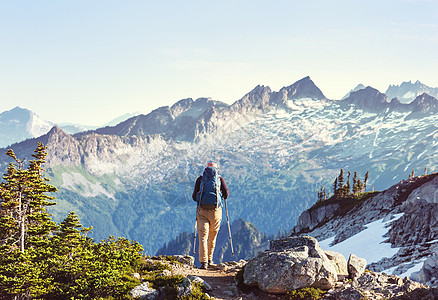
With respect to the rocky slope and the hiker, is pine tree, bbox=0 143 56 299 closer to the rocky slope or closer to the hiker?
the hiker

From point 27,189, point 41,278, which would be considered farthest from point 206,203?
point 27,189

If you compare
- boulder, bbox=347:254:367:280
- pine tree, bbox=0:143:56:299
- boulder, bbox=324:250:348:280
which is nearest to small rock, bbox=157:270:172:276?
pine tree, bbox=0:143:56:299

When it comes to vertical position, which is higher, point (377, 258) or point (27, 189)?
point (27, 189)

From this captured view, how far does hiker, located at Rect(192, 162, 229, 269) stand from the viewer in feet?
70.3

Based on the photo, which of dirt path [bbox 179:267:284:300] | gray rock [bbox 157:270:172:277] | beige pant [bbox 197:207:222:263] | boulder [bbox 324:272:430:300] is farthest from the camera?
beige pant [bbox 197:207:222:263]

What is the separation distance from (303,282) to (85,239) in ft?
50.2

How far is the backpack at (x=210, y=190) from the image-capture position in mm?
21366

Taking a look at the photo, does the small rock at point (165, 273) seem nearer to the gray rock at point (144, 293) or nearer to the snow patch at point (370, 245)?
the gray rock at point (144, 293)

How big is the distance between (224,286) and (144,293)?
416cm

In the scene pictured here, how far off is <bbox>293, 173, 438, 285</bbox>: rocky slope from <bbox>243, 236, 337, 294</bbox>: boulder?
1929cm

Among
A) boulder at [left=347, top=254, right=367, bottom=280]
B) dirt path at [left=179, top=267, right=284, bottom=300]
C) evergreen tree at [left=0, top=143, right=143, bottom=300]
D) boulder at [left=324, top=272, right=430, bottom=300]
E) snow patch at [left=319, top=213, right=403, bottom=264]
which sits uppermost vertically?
evergreen tree at [left=0, top=143, right=143, bottom=300]

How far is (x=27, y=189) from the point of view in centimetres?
2814

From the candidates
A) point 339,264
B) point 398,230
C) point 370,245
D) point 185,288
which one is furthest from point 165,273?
point 370,245

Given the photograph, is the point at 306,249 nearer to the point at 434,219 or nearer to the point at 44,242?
the point at 44,242
